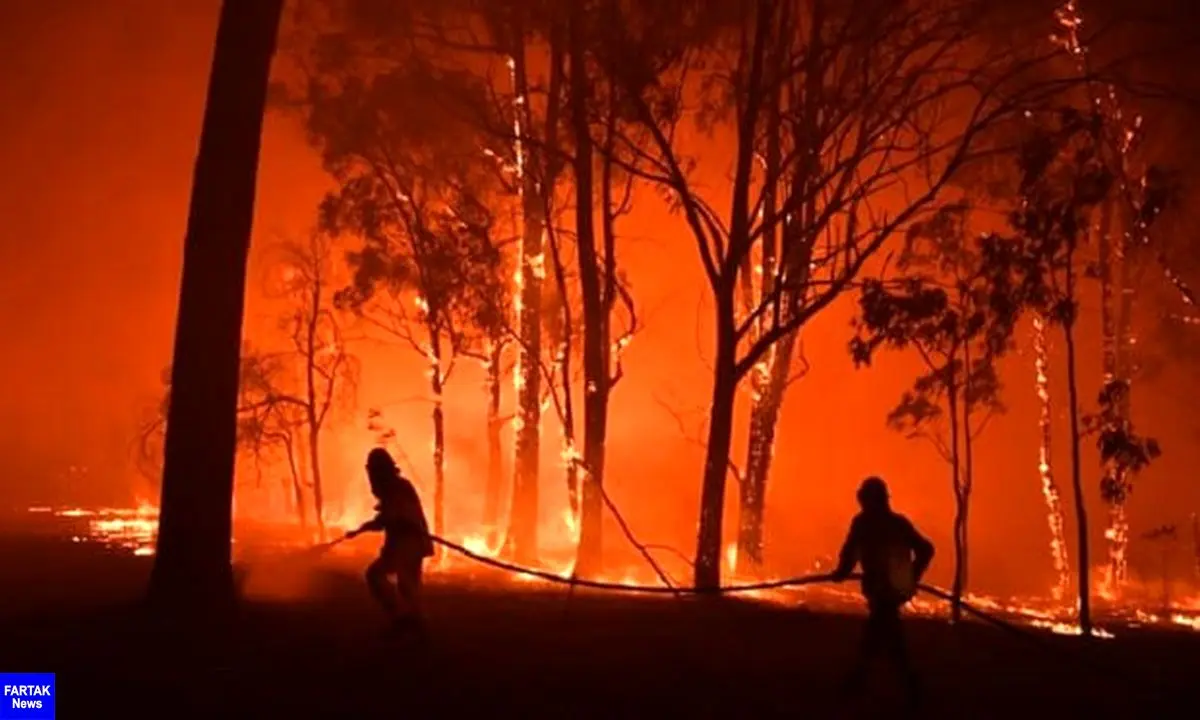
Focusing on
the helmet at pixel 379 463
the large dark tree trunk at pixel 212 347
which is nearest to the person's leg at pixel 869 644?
the helmet at pixel 379 463

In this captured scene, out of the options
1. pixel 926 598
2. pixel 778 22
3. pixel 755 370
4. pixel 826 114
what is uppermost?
pixel 778 22

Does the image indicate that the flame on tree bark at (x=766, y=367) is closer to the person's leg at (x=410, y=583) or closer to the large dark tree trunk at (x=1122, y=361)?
the large dark tree trunk at (x=1122, y=361)

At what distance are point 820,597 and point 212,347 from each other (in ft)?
46.9

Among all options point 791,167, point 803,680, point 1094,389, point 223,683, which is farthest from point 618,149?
point 1094,389

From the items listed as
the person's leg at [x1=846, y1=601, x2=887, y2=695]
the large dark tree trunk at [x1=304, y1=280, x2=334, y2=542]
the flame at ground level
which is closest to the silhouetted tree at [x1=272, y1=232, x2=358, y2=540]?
the large dark tree trunk at [x1=304, y1=280, x2=334, y2=542]

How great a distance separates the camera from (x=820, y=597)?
2270cm

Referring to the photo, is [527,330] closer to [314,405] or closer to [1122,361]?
[314,405]

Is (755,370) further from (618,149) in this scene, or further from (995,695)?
(995,695)

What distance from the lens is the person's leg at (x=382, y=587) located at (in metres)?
10.9

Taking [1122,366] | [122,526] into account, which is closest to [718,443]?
[122,526]

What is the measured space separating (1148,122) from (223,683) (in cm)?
2848

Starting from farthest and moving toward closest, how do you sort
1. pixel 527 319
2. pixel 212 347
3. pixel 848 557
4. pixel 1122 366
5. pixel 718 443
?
pixel 1122 366, pixel 527 319, pixel 718 443, pixel 212 347, pixel 848 557

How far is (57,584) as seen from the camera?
15.1 m

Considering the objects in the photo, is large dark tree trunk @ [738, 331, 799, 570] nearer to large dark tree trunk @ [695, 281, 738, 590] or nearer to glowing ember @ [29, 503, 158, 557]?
large dark tree trunk @ [695, 281, 738, 590]
